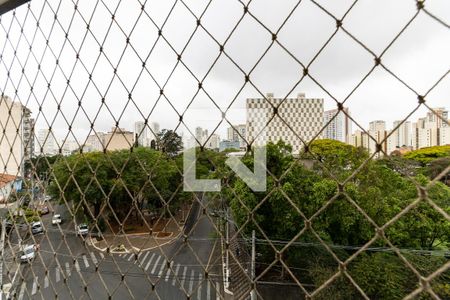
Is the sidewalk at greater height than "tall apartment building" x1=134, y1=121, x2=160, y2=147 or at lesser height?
lesser

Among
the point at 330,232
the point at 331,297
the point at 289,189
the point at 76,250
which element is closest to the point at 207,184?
the point at 289,189

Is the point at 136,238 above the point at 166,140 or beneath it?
beneath

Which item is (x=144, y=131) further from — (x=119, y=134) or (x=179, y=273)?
(x=179, y=273)

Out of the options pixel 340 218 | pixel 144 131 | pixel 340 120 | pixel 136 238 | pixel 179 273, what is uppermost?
pixel 144 131

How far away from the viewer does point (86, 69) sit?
2.91ft

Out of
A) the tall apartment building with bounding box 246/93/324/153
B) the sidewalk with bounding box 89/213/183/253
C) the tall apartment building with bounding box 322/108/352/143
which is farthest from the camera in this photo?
the tall apartment building with bounding box 246/93/324/153

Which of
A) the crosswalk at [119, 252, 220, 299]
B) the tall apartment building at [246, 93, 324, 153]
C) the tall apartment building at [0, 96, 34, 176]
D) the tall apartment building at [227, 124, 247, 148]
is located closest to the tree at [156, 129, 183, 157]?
the tall apartment building at [227, 124, 247, 148]

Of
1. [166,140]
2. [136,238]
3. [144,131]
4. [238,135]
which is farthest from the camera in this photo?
[136,238]

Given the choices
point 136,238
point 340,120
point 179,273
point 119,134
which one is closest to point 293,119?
point 340,120

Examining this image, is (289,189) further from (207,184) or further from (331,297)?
(207,184)

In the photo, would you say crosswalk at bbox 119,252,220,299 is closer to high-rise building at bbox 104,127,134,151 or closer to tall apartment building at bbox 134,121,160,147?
high-rise building at bbox 104,127,134,151

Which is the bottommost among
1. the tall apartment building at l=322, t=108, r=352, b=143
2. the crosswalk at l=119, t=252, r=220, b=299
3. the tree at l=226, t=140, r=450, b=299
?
the crosswalk at l=119, t=252, r=220, b=299

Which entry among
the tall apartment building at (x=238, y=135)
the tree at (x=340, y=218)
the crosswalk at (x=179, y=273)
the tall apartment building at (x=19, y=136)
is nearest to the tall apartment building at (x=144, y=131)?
the tall apartment building at (x=238, y=135)

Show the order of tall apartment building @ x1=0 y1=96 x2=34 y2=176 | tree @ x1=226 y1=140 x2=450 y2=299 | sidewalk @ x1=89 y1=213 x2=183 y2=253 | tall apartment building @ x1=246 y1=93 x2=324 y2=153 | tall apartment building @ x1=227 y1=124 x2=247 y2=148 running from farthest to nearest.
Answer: tree @ x1=226 y1=140 x2=450 y2=299
tall apartment building @ x1=246 y1=93 x2=324 y2=153
tall apartment building @ x1=0 y1=96 x2=34 y2=176
sidewalk @ x1=89 y1=213 x2=183 y2=253
tall apartment building @ x1=227 y1=124 x2=247 y2=148
